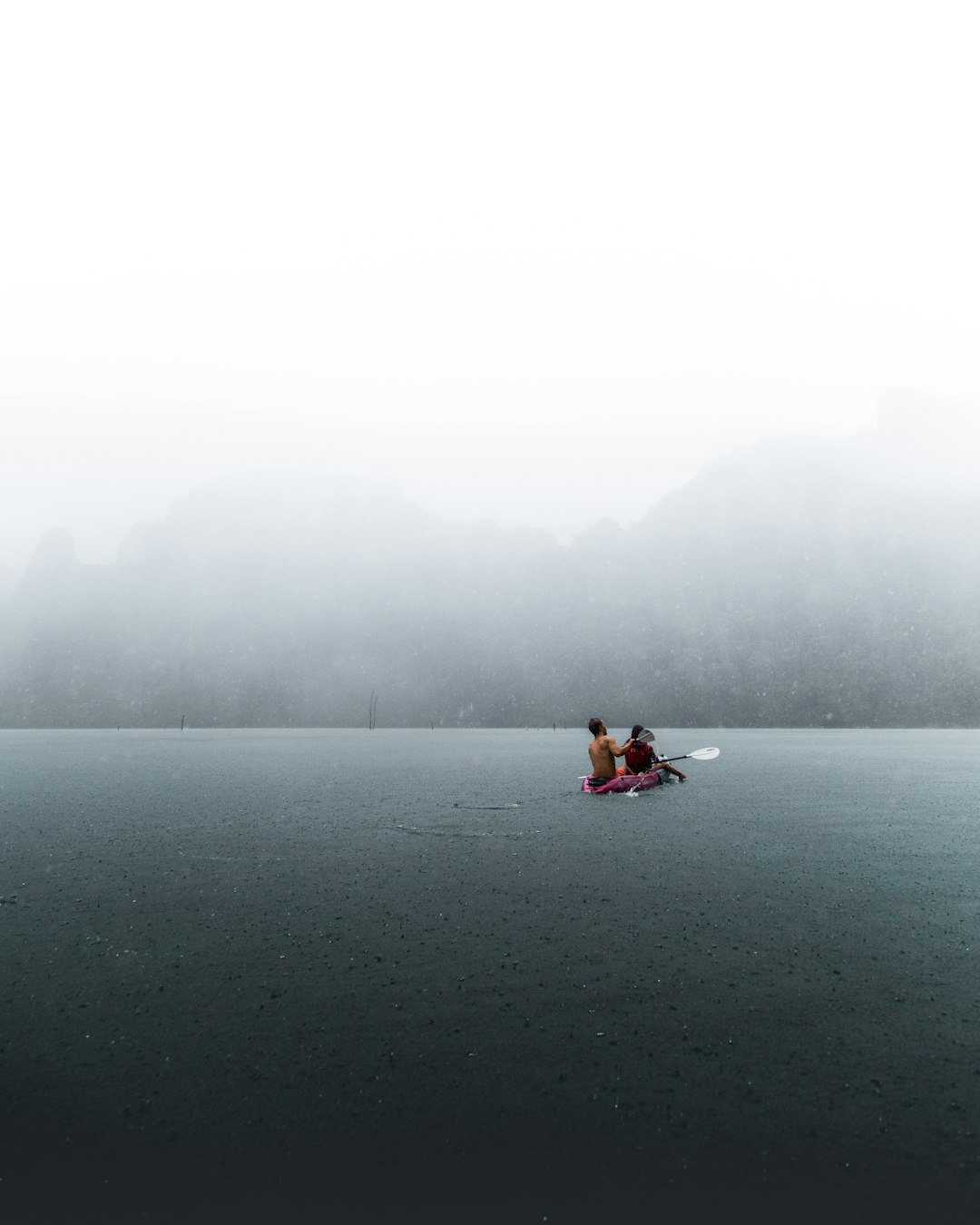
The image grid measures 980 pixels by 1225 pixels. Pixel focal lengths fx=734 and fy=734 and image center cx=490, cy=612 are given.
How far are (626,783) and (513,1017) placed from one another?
2909cm

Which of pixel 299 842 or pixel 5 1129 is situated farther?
Result: pixel 299 842

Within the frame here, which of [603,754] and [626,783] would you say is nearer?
[603,754]

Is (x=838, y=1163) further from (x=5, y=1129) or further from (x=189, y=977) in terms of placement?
(x=189, y=977)

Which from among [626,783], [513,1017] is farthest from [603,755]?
[513,1017]

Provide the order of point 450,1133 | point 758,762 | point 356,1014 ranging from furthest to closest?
point 758,762 → point 356,1014 → point 450,1133

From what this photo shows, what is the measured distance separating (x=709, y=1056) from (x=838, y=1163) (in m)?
2.49

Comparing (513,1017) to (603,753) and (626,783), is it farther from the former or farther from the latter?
(626,783)

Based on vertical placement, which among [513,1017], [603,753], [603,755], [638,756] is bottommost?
[513,1017]

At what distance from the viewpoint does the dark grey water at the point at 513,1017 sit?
296 inches

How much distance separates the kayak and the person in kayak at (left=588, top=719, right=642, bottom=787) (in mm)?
252

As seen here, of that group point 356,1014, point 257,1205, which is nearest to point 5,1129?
point 257,1205

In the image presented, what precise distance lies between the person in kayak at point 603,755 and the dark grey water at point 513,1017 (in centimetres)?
1163

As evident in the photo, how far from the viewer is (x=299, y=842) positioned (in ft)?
87.8

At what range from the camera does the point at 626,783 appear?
39156 millimetres
